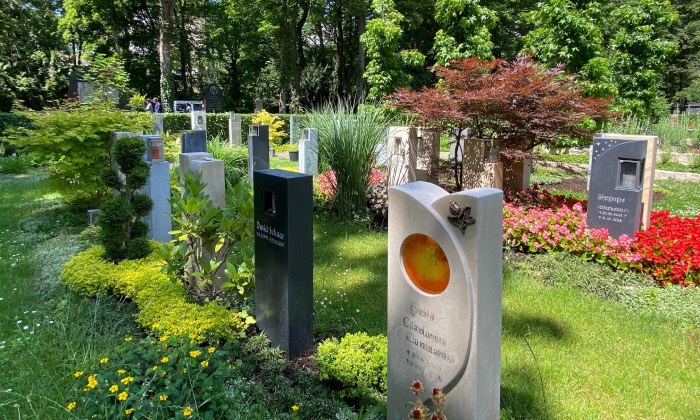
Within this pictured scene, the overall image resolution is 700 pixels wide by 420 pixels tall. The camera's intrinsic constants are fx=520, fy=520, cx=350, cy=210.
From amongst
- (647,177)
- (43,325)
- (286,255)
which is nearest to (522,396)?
(286,255)

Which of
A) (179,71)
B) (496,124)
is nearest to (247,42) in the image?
(179,71)

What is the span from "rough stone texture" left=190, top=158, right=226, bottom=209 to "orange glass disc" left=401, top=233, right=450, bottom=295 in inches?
118

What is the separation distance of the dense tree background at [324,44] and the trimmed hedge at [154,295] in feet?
41.1

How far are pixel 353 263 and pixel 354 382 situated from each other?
2.99 m

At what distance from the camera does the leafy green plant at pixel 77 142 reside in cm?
736

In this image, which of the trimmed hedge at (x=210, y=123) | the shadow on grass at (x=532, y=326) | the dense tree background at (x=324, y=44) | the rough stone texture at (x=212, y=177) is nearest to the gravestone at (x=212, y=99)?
the dense tree background at (x=324, y=44)

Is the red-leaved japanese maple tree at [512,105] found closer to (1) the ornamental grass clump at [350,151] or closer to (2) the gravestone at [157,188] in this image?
(1) the ornamental grass clump at [350,151]

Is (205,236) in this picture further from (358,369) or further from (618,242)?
(618,242)

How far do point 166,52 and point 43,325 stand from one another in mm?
25046

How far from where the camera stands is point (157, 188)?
6.80 m

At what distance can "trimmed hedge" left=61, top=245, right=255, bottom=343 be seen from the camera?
3924mm

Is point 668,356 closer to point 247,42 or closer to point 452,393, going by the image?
point 452,393

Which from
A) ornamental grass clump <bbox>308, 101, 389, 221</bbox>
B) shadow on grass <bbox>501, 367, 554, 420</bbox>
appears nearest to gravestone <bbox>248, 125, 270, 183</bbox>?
ornamental grass clump <bbox>308, 101, 389, 221</bbox>

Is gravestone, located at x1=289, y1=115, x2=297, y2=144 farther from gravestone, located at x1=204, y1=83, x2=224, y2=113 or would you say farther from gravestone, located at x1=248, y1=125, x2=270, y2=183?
gravestone, located at x1=248, y1=125, x2=270, y2=183
